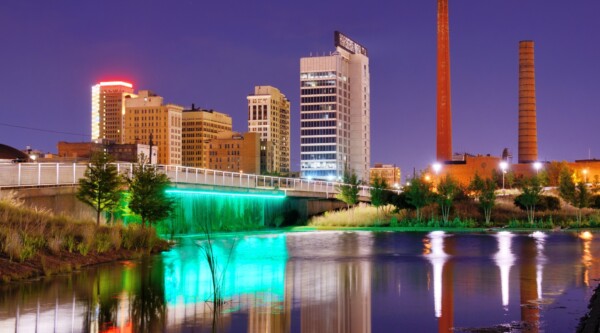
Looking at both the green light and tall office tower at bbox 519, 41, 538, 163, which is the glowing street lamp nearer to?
tall office tower at bbox 519, 41, 538, 163

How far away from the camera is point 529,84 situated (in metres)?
122

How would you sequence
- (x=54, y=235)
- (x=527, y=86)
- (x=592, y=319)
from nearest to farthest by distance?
(x=592, y=319)
(x=54, y=235)
(x=527, y=86)

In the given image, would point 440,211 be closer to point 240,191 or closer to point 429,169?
point 240,191

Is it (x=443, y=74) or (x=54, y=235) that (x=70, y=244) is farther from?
(x=443, y=74)

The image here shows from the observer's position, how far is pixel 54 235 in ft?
85.4

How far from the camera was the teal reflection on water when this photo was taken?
1866 centimetres

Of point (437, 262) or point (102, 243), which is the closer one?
point (437, 262)

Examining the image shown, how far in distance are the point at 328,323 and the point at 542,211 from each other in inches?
2146

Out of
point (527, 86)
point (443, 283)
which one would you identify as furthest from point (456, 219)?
point (527, 86)

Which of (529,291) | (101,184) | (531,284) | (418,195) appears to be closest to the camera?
(529,291)

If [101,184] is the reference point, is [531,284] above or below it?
below

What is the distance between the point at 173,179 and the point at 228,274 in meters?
30.4

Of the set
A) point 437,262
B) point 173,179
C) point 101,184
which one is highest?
point 173,179

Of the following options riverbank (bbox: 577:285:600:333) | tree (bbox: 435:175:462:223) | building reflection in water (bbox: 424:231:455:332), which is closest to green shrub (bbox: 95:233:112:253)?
building reflection in water (bbox: 424:231:455:332)
